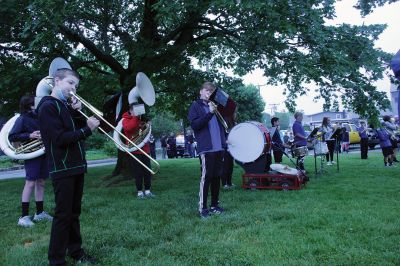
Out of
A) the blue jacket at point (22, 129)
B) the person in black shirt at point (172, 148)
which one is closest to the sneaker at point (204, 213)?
the blue jacket at point (22, 129)

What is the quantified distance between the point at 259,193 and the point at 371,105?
12.1 feet

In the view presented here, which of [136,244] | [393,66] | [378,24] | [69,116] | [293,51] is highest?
[378,24]

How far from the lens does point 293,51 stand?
30.0 ft

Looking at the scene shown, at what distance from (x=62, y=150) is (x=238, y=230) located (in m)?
2.32

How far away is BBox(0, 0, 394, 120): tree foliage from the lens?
7805 mm

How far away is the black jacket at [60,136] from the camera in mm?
3623

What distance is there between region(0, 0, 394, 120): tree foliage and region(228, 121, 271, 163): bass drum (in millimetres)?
1576

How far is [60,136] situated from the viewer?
11.9 ft

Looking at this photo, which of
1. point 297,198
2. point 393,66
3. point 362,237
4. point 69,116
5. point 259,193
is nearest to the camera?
point 393,66

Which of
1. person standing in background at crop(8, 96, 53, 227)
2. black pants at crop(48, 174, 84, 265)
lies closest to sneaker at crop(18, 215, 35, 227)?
person standing in background at crop(8, 96, 53, 227)

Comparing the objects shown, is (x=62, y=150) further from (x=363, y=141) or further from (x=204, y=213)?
(x=363, y=141)

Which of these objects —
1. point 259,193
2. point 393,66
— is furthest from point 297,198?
point 393,66

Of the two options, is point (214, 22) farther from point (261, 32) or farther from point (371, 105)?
point (371, 105)

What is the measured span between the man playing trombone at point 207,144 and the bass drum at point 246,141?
99.4 inches
